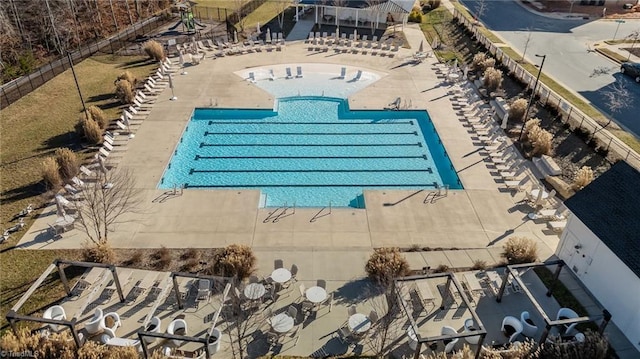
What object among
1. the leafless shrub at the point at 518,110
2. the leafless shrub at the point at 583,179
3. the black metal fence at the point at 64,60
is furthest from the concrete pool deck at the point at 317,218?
the black metal fence at the point at 64,60

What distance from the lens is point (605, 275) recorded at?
13.9m

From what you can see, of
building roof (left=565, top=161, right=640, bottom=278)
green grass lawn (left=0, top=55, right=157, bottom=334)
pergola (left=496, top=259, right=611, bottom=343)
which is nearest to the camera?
pergola (left=496, top=259, right=611, bottom=343)

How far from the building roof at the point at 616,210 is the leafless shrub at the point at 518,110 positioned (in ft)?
37.8

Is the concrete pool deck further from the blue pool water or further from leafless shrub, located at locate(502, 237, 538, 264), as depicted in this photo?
leafless shrub, located at locate(502, 237, 538, 264)

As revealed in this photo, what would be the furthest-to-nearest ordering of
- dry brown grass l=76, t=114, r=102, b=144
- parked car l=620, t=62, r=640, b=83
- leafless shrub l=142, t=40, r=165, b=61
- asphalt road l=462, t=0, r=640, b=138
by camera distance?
1. leafless shrub l=142, t=40, r=165, b=61
2. parked car l=620, t=62, r=640, b=83
3. asphalt road l=462, t=0, r=640, b=138
4. dry brown grass l=76, t=114, r=102, b=144

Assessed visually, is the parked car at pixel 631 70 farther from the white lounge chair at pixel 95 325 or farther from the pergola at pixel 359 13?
the white lounge chair at pixel 95 325

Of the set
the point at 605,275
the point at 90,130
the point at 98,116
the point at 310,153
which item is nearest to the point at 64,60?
the point at 98,116

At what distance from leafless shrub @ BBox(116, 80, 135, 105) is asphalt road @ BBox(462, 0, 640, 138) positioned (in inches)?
1182

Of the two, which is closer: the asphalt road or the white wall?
the white wall

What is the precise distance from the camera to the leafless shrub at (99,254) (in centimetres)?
1490

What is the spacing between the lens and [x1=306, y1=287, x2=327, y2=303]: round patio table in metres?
13.6

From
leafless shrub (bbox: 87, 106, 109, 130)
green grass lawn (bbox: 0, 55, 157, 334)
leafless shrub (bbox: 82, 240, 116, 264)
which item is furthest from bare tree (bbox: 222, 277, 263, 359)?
leafless shrub (bbox: 87, 106, 109, 130)

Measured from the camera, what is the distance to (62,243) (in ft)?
53.8

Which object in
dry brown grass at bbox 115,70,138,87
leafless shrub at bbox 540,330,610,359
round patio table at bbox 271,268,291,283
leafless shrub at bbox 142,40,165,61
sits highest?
leafless shrub at bbox 142,40,165,61
